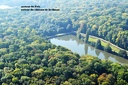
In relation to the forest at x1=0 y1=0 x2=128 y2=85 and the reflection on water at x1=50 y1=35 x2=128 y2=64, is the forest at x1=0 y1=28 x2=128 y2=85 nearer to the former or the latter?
the forest at x1=0 y1=0 x2=128 y2=85

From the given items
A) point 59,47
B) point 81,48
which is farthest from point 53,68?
point 81,48

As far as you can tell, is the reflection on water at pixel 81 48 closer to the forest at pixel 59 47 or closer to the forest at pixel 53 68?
the forest at pixel 59 47

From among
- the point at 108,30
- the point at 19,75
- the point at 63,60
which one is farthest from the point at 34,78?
the point at 108,30

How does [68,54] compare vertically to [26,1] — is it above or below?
below

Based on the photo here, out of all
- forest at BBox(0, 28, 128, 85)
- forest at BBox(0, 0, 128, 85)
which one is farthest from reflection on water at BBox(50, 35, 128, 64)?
forest at BBox(0, 28, 128, 85)

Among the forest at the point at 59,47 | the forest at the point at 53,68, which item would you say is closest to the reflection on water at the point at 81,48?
the forest at the point at 59,47

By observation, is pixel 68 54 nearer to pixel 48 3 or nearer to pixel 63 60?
pixel 63 60
